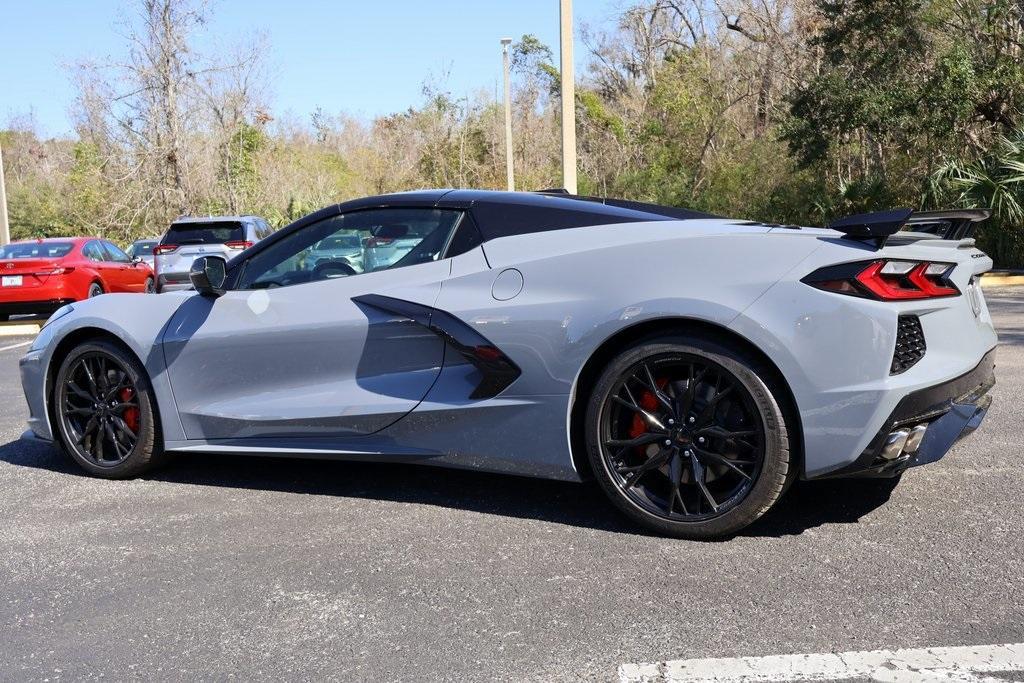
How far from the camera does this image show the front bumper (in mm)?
3670

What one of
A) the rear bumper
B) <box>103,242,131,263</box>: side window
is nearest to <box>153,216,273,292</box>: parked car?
the rear bumper

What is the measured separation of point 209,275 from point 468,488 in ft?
5.17

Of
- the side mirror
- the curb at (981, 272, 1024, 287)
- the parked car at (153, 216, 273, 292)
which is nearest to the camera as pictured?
the side mirror

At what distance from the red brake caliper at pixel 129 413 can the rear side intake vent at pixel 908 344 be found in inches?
140

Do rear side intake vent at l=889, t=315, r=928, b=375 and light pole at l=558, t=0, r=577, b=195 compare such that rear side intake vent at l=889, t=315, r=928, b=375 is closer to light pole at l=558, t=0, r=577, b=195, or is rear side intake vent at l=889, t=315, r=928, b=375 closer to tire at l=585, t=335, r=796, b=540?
tire at l=585, t=335, r=796, b=540

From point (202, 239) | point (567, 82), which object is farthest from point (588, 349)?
point (202, 239)

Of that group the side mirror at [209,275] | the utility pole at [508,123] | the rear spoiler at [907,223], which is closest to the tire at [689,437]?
the rear spoiler at [907,223]

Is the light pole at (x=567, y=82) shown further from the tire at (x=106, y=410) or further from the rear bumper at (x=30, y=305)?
the tire at (x=106, y=410)

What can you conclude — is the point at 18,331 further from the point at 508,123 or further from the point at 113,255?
the point at 508,123

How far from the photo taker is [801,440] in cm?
376

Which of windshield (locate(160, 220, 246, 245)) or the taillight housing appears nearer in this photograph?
the taillight housing

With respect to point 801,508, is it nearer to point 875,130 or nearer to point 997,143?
point 997,143

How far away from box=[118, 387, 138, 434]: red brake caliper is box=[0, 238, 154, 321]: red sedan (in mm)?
11947

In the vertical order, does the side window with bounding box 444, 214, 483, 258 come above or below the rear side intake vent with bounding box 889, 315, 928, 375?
above
